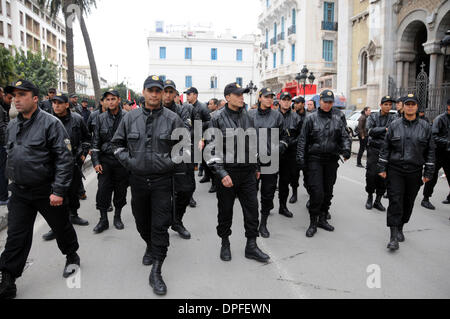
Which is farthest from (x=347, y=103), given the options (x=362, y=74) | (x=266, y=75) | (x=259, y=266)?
(x=259, y=266)

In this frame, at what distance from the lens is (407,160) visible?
4695 mm

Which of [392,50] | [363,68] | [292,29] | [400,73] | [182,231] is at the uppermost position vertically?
[292,29]

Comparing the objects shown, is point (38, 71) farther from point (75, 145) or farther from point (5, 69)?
point (75, 145)

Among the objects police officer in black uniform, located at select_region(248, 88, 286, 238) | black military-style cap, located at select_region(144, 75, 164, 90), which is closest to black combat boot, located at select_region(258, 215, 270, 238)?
police officer in black uniform, located at select_region(248, 88, 286, 238)

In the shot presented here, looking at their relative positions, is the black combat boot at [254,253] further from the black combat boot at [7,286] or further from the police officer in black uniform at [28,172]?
the black combat boot at [7,286]

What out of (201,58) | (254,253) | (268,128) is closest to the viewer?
(254,253)

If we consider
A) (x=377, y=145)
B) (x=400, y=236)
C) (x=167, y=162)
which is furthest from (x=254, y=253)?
(x=377, y=145)

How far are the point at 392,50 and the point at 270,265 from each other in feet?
63.9

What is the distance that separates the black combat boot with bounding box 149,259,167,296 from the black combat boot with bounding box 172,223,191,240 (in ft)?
4.62

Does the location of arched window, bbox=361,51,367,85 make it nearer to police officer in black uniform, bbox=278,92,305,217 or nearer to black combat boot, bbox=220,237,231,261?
police officer in black uniform, bbox=278,92,305,217

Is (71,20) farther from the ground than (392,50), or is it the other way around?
(71,20)

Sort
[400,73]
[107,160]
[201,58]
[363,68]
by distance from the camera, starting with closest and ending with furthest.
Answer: [107,160] → [400,73] → [363,68] → [201,58]

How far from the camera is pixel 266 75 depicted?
134 feet

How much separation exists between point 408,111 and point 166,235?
3417mm
